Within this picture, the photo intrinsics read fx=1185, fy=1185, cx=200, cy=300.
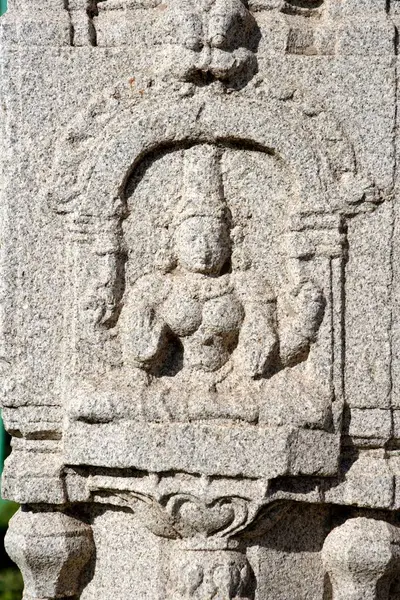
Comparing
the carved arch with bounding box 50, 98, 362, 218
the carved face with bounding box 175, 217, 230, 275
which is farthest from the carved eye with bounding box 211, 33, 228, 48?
the carved face with bounding box 175, 217, 230, 275

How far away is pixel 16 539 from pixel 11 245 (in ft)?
3.53

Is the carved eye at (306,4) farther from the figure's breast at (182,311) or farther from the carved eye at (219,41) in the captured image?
the figure's breast at (182,311)

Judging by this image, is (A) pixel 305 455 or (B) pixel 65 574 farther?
(B) pixel 65 574

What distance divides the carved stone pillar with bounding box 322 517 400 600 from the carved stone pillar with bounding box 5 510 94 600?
0.90 metres

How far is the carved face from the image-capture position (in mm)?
4164

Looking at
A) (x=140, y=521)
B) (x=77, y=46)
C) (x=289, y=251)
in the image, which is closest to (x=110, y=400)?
(x=140, y=521)

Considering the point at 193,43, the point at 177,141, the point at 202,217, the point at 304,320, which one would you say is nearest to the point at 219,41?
the point at 193,43

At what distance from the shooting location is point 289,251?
4.22 meters

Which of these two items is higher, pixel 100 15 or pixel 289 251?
pixel 100 15

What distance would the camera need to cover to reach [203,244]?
164 inches

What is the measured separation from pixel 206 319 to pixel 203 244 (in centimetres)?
27

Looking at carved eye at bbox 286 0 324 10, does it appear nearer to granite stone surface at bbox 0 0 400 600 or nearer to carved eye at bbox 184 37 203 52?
granite stone surface at bbox 0 0 400 600

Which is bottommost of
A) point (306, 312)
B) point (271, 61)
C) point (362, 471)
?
point (362, 471)

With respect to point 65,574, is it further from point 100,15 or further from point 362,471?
point 100,15
